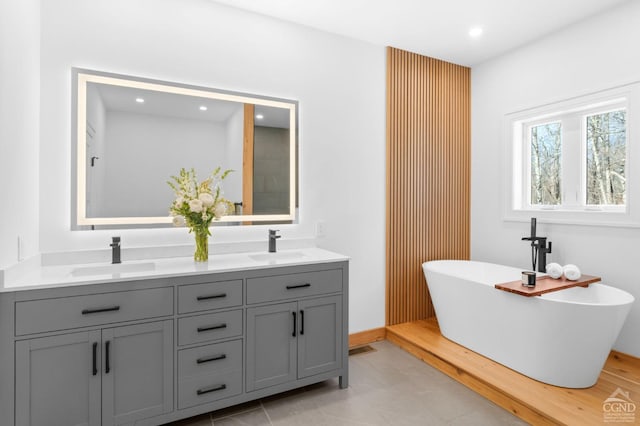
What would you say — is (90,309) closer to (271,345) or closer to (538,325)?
(271,345)

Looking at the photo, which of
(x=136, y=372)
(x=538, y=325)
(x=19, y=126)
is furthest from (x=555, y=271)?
(x=19, y=126)

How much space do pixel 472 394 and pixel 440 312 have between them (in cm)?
79

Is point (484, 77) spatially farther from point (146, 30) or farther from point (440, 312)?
point (146, 30)

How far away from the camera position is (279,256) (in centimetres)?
260

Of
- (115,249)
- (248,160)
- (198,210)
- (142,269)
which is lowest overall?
(142,269)

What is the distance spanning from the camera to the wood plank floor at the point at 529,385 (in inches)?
76.4

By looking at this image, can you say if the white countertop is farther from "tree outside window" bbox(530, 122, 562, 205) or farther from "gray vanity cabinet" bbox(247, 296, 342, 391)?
"tree outside window" bbox(530, 122, 562, 205)

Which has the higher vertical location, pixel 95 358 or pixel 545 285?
pixel 545 285

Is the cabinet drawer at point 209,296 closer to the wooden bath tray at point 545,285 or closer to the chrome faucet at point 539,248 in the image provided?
Answer: the wooden bath tray at point 545,285

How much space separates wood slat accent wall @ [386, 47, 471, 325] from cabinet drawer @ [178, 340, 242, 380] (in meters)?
1.71

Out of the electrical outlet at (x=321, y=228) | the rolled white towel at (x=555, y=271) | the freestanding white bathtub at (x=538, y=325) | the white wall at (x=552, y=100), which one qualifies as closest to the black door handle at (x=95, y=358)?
the electrical outlet at (x=321, y=228)

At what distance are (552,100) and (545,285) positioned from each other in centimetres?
169

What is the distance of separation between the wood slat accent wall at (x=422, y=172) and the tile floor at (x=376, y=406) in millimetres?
880

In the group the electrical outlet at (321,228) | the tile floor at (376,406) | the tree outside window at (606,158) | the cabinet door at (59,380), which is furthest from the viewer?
the electrical outlet at (321,228)
